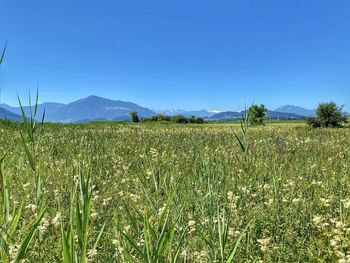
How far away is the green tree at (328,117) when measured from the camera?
44.3 metres

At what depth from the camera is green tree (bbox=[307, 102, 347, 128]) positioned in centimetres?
4434

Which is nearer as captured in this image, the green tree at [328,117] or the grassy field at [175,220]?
the grassy field at [175,220]

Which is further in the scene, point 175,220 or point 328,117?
point 328,117

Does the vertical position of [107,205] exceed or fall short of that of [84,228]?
it falls short

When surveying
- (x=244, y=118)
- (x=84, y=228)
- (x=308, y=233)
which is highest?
(x=244, y=118)

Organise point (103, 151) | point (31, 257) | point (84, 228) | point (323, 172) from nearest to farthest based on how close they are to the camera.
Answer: point (84, 228) → point (31, 257) → point (323, 172) → point (103, 151)

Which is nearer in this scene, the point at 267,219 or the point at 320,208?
the point at 267,219

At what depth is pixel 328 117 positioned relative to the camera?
44.6 m

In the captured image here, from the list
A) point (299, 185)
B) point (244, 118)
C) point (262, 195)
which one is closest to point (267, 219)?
point (262, 195)

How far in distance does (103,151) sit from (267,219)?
27.8 ft

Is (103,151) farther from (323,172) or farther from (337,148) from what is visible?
(337,148)

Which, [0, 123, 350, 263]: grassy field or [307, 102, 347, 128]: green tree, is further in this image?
[307, 102, 347, 128]: green tree

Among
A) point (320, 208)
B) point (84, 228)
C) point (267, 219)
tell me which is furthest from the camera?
point (320, 208)

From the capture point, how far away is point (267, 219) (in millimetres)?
4496
